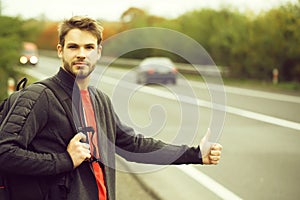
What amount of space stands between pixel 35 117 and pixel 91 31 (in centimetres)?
52

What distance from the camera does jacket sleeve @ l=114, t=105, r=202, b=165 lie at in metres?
3.17

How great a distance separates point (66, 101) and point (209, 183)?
207 inches

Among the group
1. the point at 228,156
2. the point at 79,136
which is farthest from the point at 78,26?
the point at 228,156

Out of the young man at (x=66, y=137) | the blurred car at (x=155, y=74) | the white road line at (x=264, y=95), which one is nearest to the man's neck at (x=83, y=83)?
the young man at (x=66, y=137)

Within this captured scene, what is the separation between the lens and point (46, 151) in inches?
102

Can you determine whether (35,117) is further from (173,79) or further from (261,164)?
(173,79)

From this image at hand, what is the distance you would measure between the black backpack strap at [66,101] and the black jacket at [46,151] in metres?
0.02

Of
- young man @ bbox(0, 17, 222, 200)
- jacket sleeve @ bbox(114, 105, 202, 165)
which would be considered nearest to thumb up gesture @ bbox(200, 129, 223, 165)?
jacket sleeve @ bbox(114, 105, 202, 165)

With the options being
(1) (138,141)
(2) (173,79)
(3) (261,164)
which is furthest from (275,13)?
(1) (138,141)

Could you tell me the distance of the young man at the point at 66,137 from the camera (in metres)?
2.51

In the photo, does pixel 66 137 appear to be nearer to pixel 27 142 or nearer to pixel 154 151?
pixel 27 142

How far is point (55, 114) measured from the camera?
102 inches

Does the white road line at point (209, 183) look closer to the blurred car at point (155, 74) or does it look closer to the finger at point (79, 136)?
the finger at point (79, 136)

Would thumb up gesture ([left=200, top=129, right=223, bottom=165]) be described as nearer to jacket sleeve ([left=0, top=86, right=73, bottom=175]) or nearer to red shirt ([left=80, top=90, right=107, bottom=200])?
Result: red shirt ([left=80, top=90, right=107, bottom=200])
